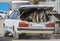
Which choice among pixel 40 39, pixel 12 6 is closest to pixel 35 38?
pixel 40 39

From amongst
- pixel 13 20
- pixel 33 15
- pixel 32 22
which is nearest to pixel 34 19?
pixel 32 22

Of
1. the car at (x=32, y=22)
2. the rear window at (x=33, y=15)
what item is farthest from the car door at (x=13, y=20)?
the rear window at (x=33, y=15)

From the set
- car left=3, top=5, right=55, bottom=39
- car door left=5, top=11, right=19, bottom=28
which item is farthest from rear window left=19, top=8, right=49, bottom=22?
car door left=5, top=11, right=19, bottom=28

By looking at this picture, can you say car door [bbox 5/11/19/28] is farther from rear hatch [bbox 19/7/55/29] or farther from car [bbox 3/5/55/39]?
rear hatch [bbox 19/7/55/29]

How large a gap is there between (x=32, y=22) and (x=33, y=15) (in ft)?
1.95

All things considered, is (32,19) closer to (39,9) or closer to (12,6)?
(39,9)

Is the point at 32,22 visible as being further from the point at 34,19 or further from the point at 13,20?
the point at 13,20

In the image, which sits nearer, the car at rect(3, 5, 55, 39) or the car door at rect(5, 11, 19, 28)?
the car at rect(3, 5, 55, 39)

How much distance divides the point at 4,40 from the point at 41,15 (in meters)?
2.38

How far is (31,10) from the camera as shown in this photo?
13953 millimetres

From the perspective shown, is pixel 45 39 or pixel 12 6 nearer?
pixel 45 39

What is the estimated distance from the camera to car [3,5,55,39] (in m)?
13.1

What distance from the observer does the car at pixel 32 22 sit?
1312 cm

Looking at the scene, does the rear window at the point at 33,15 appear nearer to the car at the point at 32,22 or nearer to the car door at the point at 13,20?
the car at the point at 32,22
